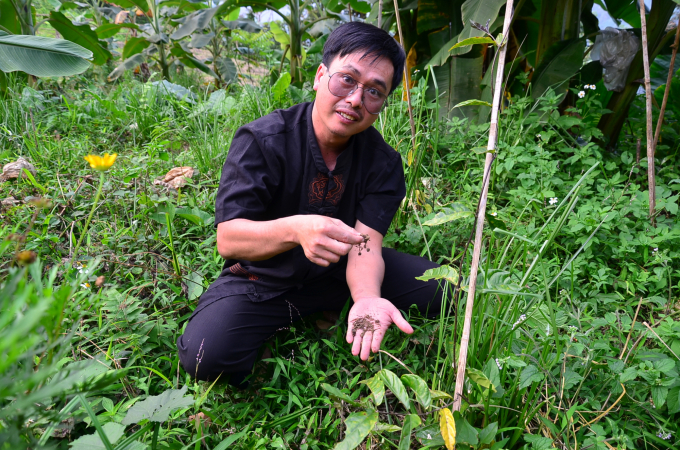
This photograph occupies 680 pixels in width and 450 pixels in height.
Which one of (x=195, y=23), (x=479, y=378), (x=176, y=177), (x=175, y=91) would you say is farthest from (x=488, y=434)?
(x=195, y=23)

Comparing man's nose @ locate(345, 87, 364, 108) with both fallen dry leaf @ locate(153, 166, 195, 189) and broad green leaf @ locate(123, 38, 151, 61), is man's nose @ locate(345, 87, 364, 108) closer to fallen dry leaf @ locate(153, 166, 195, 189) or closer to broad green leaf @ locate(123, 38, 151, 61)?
fallen dry leaf @ locate(153, 166, 195, 189)

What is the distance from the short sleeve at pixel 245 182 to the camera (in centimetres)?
143

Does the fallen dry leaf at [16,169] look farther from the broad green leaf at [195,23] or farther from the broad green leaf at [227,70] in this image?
the broad green leaf at [227,70]

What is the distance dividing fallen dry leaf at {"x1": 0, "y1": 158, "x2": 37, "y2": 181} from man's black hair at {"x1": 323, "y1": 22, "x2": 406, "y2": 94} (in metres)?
1.73

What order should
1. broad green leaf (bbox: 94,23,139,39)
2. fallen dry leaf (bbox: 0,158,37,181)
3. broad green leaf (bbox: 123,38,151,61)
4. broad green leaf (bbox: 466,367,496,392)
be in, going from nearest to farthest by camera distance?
broad green leaf (bbox: 466,367,496,392)
fallen dry leaf (bbox: 0,158,37,181)
broad green leaf (bbox: 94,23,139,39)
broad green leaf (bbox: 123,38,151,61)

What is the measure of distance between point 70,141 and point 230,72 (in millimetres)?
1921

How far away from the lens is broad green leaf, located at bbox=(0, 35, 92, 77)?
6.89 ft

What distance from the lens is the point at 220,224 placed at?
1.46 metres

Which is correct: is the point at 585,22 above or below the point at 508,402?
above

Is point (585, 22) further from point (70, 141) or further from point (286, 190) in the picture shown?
point (70, 141)

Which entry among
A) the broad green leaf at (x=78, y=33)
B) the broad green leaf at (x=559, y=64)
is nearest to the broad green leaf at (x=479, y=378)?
the broad green leaf at (x=559, y=64)

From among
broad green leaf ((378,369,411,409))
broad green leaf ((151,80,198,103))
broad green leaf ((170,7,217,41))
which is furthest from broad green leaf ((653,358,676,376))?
broad green leaf ((170,7,217,41))

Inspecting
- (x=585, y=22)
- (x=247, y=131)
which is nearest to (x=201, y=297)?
(x=247, y=131)

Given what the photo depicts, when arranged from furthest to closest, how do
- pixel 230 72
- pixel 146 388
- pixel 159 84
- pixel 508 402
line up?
pixel 230 72 < pixel 159 84 < pixel 146 388 < pixel 508 402
